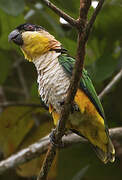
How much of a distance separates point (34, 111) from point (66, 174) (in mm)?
633

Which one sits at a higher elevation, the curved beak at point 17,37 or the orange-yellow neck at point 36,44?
the curved beak at point 17,37

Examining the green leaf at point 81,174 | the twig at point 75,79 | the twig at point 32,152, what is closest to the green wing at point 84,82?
the twig at point 75,79

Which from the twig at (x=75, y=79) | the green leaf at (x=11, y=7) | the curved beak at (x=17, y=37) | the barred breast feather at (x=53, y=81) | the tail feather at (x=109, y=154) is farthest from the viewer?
the green leaf at (x=11, y=7)

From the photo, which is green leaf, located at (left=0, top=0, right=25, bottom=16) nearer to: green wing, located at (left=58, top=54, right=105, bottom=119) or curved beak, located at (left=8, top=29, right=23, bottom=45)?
curved beak, located at (left=8, top=29, right=23, bottom=45)

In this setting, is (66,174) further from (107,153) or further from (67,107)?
(67,107)

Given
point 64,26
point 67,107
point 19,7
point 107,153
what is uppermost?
point 19,7

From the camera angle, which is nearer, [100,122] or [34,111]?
[100,122]

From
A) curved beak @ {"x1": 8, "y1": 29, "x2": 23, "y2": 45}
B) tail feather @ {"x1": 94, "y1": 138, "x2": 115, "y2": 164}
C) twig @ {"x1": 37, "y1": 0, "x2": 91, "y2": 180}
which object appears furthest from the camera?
curved beak @ {"x1": 8, "y1": 29, "x2": 23, "y2": 45}

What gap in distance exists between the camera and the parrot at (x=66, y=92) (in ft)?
8.89

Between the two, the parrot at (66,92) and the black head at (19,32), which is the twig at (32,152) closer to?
the parrot at (66,92)

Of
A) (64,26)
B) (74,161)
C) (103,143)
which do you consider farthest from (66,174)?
(64,26)

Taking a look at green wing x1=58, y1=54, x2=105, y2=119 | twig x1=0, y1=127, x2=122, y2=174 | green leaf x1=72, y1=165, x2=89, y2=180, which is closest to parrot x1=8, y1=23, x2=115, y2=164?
green wing x1=58, y1=54, x2=105, y2=119

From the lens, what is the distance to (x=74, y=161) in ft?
12.2

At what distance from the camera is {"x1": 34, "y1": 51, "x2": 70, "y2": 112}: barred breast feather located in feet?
8.86
